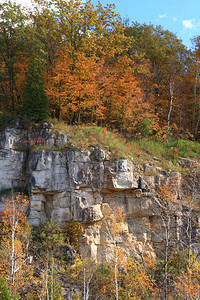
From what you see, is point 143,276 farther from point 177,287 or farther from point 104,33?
point 104,33

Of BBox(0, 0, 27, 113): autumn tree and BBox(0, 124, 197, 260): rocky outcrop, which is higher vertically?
BBox(0, 0, 27, 113): autumn tree

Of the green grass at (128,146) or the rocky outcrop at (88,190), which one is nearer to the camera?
the rocky outcrop at (88,190)

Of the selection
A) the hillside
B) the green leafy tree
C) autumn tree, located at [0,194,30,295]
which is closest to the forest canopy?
the green leafy tree

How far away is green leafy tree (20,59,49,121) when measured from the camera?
2189 centimetres

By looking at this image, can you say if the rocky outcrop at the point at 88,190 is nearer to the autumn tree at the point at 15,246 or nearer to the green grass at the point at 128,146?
the green grass at the point at 128,146

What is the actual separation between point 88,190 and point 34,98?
8557 mm

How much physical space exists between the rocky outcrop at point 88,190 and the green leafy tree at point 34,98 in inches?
73.4

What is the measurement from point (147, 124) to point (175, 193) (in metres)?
7.13

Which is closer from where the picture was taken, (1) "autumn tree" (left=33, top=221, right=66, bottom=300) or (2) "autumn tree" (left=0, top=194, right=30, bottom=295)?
(2) "autumn tree" (left=0, top=194, right=30, bottom=295)

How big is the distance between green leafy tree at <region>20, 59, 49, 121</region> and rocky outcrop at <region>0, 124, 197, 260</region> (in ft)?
6.11

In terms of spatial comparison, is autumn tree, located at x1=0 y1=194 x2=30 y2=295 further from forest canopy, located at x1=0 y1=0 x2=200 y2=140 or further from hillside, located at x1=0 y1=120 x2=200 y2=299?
forest canopy, located at x1=0 y1=0 x2=200 y2=140

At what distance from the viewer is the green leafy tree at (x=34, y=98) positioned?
71.8 ft

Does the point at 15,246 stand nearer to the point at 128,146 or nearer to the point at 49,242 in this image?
the point at 49,242

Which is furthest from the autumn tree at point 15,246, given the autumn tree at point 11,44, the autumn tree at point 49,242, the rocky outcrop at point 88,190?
the autumn tree at point 11,44
